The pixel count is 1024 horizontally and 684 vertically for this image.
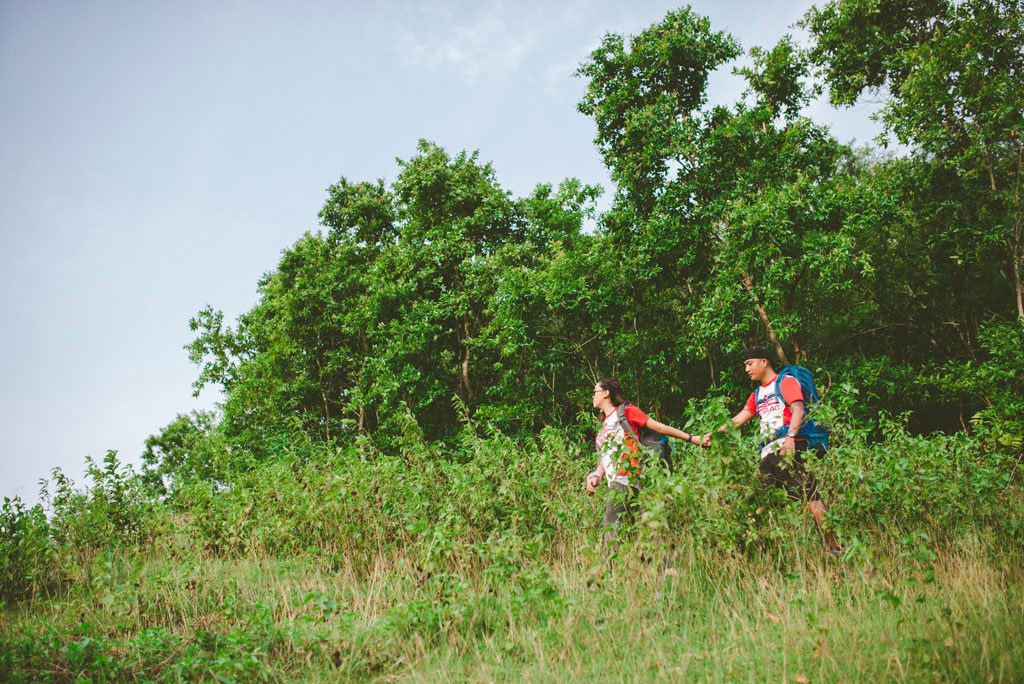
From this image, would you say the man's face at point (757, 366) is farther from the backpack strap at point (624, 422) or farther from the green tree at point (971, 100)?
the green tree at point (971, 100)

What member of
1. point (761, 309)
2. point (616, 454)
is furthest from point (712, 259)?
point (616, 454)

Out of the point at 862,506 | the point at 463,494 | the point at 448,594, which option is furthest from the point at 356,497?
the point at 862,506

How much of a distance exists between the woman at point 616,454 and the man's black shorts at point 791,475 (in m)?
0.58

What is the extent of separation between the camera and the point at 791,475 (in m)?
4.13

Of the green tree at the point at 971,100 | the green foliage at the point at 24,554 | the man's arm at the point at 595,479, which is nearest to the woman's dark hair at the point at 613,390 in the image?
the man's arm at the point at 595,479

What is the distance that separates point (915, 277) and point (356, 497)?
15.8 metres

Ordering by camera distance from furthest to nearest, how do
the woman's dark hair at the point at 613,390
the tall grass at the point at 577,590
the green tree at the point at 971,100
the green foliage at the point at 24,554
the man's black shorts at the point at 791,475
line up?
the green tree at the point at 971,100 < the green foliage at the point at 24,554 < the woman's dark hair at the point at 613,390 < the man's black shorts at the point at 791,475 < the tall grass at the point at 577,590

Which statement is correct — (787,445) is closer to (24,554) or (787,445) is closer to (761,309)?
(761,309)

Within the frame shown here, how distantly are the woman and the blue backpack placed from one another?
0.80 metres

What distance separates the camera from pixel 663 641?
10.8 feet

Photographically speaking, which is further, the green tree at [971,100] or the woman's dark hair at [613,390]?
the green tree at [971,100]

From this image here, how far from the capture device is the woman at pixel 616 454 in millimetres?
4297

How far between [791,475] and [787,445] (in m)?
0.27

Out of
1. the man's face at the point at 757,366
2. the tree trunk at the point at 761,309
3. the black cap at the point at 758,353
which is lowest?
the man's face at the point at 757,366
